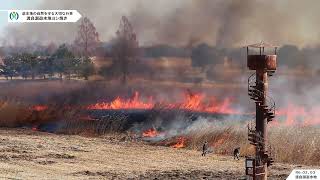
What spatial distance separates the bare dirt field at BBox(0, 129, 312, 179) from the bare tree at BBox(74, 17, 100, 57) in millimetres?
29187

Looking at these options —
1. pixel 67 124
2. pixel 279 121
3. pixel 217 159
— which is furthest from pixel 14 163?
pixel 279 121

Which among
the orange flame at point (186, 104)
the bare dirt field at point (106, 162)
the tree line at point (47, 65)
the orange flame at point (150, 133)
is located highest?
the tree line at point (47, 65)

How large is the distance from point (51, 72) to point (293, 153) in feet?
162

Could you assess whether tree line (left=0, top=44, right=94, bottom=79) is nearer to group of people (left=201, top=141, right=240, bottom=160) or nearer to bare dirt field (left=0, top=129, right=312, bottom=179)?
bare dirt field (left=0, top=129, right=312, bottom=179)

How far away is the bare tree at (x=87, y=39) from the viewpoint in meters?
94.6

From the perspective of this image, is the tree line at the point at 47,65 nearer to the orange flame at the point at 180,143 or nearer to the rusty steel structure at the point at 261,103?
the orange flame at the point at 180,143

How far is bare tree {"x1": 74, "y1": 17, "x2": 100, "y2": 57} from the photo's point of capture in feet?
310

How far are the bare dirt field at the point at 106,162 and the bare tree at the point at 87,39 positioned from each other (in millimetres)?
29187

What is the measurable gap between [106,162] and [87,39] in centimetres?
4597

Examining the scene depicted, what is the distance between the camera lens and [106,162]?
52.6 m

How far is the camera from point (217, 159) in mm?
57188

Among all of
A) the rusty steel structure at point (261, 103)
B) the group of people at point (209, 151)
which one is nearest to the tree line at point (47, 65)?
the group of people at point (209, 151)

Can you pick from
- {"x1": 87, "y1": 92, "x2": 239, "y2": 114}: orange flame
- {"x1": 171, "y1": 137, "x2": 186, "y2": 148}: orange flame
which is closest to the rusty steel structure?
{"x1": 171, "y1": 137, "x2": 186, "y2": 148}: orange flame

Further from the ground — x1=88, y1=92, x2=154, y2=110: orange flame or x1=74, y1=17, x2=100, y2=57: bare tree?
Answer: x1=74, y1=17, x2=100, y2=57: bare tree
